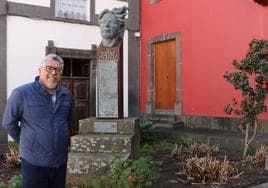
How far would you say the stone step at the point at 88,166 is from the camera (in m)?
5.79

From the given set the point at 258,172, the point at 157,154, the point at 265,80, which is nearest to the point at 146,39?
the point at 157,154

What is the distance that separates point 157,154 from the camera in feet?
27.9

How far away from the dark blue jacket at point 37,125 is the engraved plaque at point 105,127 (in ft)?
8.81

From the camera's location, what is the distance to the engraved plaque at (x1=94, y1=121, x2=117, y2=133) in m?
6.33

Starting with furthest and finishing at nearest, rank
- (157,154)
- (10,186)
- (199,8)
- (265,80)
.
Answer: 1. (199,8)
2. (157,154)
3. (265,80)
4. (10,186)

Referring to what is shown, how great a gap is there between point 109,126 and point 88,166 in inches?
30.0

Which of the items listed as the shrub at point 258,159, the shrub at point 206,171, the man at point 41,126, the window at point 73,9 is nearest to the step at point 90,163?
the shrub at point 206,171

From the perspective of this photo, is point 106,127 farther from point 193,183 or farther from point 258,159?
point 258,159

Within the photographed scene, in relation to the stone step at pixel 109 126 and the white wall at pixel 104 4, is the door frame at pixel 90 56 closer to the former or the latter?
the white wall at pixel 104 4

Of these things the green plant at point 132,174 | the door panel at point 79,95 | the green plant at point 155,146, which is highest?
the door panel at point 79,95

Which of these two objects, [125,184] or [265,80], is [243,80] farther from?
→ [125,184]

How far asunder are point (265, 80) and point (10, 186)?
4.50 metres

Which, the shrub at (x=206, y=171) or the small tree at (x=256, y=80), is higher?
the small tree at (x=256, y=80)

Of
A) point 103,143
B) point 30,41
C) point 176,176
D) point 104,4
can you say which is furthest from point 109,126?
point 104,4
